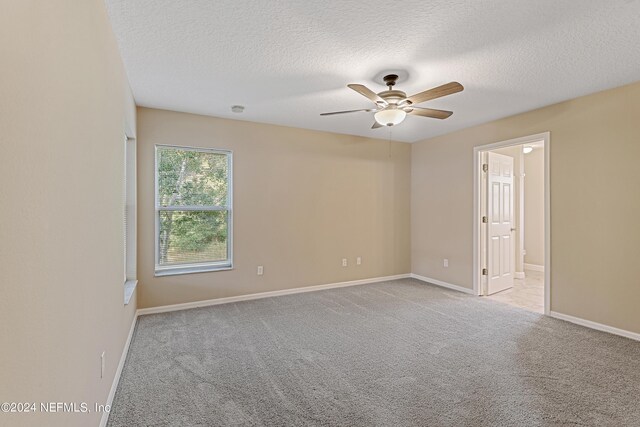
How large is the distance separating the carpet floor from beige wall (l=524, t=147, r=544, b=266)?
350 centimetres

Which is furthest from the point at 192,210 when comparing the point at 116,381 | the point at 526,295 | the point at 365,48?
the point at 526,295

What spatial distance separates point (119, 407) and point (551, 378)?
121 inches

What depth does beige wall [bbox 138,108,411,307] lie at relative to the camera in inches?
155

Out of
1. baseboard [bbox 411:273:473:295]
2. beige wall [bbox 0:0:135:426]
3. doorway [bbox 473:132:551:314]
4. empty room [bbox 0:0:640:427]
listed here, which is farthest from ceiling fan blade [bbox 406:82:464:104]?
baseboard [bbox 411:273:473:295]

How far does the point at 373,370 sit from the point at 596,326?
2689mm

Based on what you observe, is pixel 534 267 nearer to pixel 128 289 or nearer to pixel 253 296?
pixel 253 296

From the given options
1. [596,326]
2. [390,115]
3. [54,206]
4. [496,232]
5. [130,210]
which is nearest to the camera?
[54,206]

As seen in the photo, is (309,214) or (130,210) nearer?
(130,210)

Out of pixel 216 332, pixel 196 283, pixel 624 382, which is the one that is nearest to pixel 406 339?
pixel 624 382

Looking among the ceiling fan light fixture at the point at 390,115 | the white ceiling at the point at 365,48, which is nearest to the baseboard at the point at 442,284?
the white ceiling at the point at 365,48

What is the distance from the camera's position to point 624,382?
232 centimetres

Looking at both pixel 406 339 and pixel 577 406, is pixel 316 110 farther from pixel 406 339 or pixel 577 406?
pixel 577 406

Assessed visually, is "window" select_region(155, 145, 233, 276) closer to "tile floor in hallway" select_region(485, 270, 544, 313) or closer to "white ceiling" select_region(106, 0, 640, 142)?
"white ceiling" select_region(106, 0, 640, 142)

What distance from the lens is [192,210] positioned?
13.7 ft
